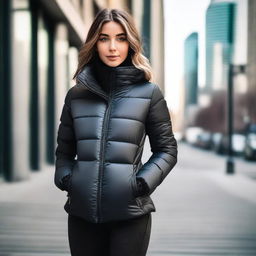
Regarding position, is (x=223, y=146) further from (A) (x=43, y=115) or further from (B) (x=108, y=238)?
(B) (x=108, y=238)

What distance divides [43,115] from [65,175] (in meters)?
13.6

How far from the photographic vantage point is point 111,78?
2.26m

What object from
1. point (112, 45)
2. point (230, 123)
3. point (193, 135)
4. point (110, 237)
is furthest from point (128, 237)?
point (193, 135)

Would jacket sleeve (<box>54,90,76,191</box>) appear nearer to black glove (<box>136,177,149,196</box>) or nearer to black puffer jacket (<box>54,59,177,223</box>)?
black puffer jacket (<box>54,59,177,223</box>)

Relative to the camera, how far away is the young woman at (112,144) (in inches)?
83.6

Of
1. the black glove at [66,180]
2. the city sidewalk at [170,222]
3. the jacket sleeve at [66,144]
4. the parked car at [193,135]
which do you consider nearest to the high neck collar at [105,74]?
the jacket sleeve at [66,144]

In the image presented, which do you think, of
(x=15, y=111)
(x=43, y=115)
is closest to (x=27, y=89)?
(x=15, y=111)

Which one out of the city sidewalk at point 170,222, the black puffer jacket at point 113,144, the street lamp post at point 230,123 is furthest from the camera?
the street lamp post at point 230,123

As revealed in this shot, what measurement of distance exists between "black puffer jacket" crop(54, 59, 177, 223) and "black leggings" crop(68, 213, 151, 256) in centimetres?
6

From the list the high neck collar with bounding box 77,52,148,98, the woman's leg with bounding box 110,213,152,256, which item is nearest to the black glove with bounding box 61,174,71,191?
the woman's leg with bounding box 110,213,152,256

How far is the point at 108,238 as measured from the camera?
7.29 feet

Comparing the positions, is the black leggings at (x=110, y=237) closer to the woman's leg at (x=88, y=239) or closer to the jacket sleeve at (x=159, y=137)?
the woman's leg at (x=88, y=239)

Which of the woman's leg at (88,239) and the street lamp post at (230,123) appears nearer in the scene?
the woman's leg at (88,239)

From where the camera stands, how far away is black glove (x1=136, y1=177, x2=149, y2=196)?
2.14 meters
